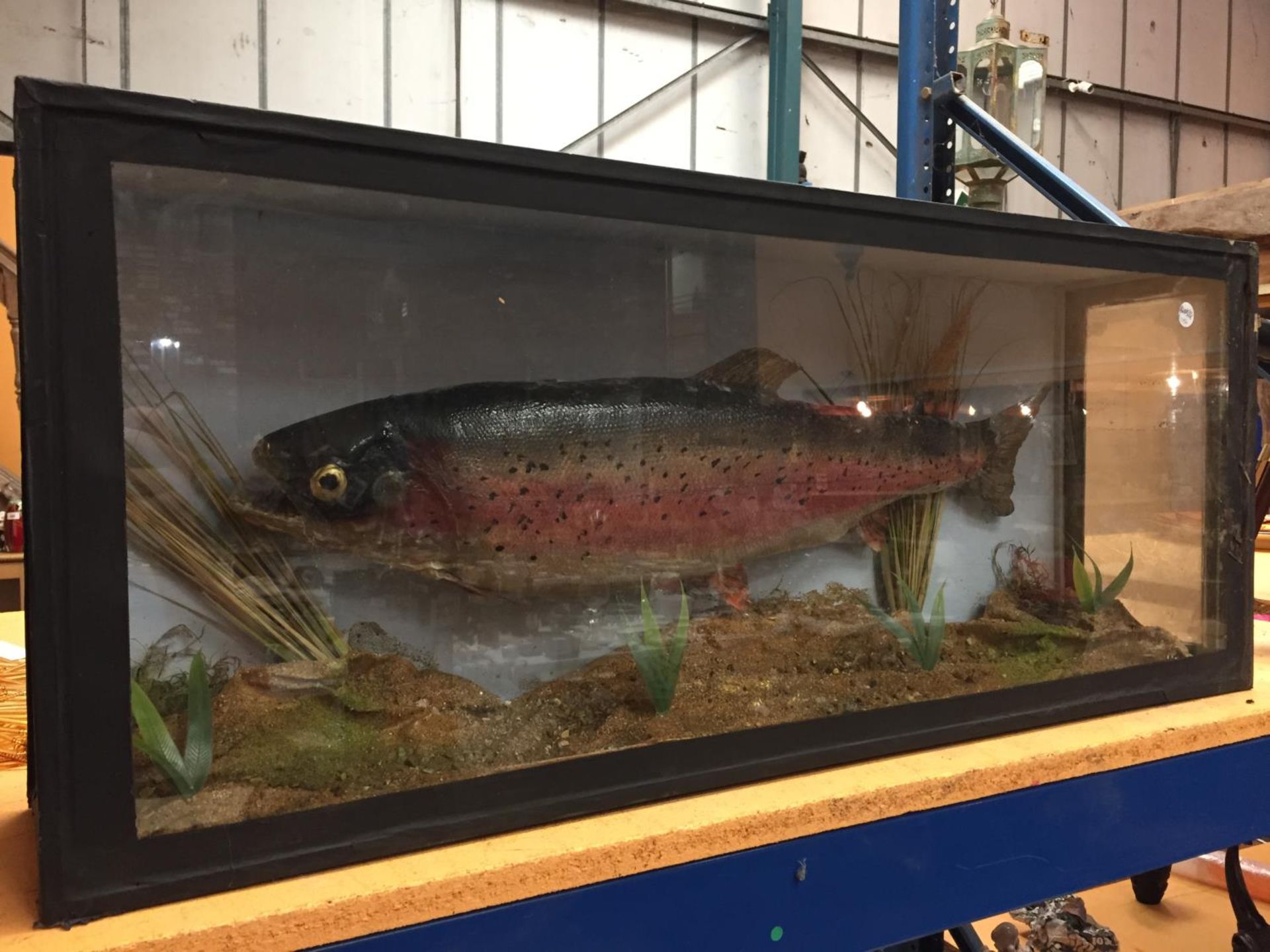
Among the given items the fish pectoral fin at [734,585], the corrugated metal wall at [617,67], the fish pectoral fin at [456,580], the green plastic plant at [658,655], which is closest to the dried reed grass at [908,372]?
the fish pectoral fin at [734,585]

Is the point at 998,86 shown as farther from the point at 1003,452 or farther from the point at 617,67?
the point at 1003,452

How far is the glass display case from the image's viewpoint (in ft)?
1.86

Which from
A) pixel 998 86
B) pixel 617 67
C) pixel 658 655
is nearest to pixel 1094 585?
pixel 658 655

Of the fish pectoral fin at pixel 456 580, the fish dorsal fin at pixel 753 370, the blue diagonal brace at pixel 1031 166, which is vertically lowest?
the fish pectoral fin at pixel 456 580

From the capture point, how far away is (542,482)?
849 millimetres

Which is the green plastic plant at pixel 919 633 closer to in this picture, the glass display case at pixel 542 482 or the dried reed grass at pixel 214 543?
the glass display case at pixel 542 482

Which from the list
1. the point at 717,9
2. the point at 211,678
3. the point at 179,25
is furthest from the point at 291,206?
the point at 717,9

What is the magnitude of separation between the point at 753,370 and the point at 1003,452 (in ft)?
1.28

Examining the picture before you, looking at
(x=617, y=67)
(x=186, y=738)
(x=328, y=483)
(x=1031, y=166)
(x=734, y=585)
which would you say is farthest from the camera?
(x=617, y=67)

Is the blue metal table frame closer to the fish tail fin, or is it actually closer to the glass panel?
the glass panel

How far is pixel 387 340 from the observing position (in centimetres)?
75

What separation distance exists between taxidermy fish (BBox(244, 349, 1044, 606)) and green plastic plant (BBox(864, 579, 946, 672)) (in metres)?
0.11

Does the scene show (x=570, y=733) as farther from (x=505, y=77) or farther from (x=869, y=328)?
(x=505, y=77)

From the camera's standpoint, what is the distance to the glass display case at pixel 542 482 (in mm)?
567
